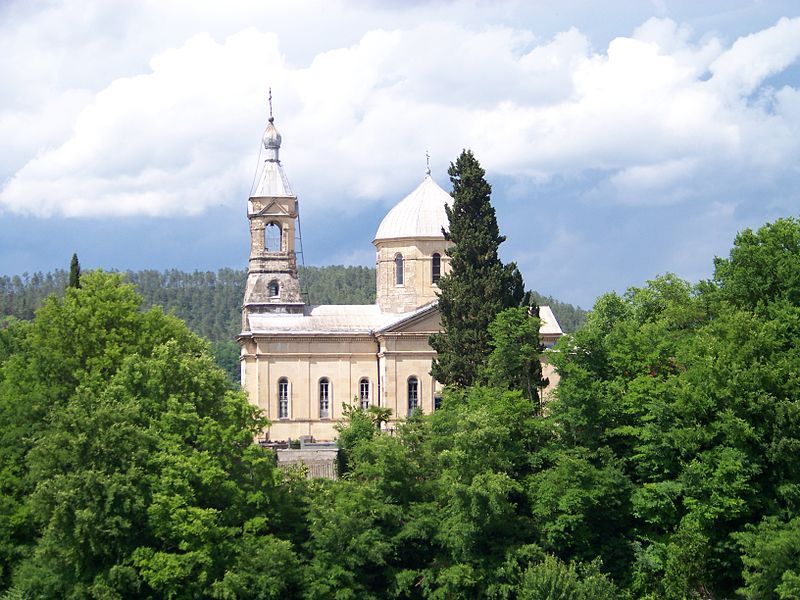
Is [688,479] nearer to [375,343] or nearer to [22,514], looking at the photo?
[22,514]

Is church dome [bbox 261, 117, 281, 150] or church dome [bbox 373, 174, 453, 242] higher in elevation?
church dome [bbox 261, 117, 281, 150]

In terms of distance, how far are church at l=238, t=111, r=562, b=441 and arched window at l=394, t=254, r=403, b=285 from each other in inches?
1.9

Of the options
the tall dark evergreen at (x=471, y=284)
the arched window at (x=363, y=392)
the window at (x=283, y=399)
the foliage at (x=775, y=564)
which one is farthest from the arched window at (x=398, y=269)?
the foliage at (x=775, y=564)

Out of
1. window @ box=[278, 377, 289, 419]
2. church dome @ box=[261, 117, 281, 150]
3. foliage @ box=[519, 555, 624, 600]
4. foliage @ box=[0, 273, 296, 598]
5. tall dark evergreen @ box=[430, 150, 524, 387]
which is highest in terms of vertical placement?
church dome @ box=[261, 117, 281, 150]

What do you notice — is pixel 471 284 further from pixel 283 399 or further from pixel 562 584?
pixel 283 399

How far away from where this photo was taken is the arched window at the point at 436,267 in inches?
2842

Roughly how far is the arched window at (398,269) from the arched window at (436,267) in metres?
1.56

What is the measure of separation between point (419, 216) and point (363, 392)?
29.3 ft

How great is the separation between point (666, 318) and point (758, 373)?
697 cm

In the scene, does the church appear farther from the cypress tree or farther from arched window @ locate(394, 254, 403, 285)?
the cypress tree

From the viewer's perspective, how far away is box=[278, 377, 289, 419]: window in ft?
228

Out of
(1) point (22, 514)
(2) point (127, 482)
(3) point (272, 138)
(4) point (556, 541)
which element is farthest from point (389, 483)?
(3) point (272, 138)

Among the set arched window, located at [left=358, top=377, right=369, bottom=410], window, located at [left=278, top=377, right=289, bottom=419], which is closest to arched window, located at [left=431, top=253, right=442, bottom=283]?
arched window, located at [left=358, top=377, right=369, bottom=410]

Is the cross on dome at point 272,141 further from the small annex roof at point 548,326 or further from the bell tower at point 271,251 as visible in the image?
the small annex roof at point 548,326
